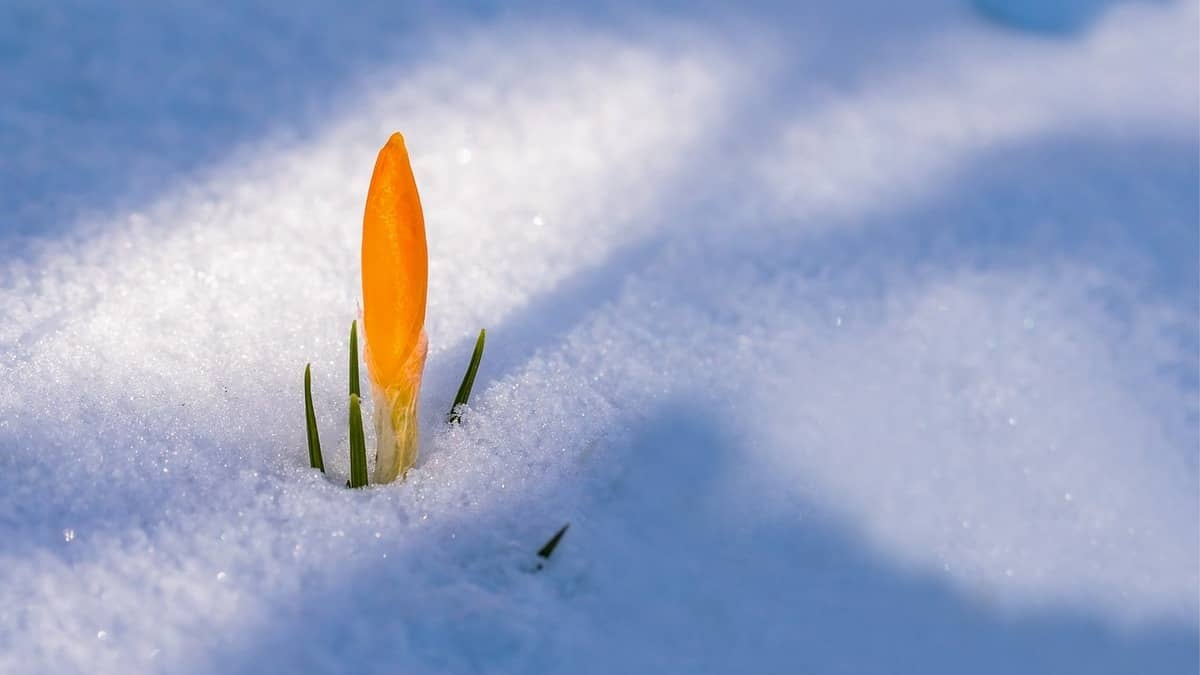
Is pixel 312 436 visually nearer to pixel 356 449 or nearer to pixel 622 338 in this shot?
pixel 356 449

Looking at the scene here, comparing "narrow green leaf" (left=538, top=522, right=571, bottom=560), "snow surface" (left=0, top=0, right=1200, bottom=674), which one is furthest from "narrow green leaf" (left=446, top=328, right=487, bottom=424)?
"narrow green leaf" (left=538, top=522, right=571, bottom=560)

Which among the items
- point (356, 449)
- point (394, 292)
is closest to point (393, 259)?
point (394, 292)

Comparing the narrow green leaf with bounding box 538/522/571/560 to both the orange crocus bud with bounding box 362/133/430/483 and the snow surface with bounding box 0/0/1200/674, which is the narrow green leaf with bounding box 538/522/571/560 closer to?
the snow surface with bounding box 0/0/1200/674

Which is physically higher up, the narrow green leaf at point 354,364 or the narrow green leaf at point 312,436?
the narrow green leaf at point 354,364

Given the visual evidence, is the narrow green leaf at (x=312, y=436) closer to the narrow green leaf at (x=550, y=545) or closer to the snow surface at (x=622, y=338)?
the snow surface at (x=622, y=338)

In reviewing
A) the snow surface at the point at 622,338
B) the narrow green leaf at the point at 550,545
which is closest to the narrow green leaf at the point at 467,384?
the snow surface at the point at 622,338
